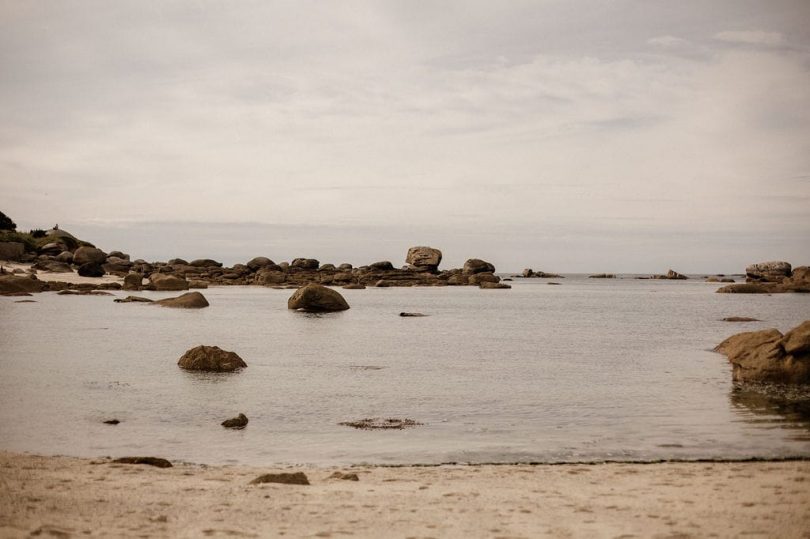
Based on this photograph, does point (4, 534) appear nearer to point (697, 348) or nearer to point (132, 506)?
point (132, 506)

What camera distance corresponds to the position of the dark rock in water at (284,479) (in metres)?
10.1

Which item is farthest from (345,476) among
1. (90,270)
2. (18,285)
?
(90,270)

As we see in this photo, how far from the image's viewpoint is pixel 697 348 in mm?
33031

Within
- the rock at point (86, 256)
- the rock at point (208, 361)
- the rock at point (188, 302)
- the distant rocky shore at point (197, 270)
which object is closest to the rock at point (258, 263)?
the distant rocky shore at point (197, 270)

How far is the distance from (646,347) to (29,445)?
94.3 ft

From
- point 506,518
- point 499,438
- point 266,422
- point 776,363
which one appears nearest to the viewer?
point 506,518

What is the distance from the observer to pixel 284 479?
10.2 m

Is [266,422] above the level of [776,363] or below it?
below

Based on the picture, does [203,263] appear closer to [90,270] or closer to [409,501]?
[90,270]

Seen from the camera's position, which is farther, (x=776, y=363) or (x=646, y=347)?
(x=646, y=347)

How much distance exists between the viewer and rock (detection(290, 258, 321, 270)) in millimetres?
124000

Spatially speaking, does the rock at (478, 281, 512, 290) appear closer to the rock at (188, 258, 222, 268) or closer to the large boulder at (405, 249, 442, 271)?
the large boulder at (405, 249, 442, 271)

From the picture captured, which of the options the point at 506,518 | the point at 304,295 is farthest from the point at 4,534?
the point at 304,295

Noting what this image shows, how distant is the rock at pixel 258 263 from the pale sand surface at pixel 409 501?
10959cm
